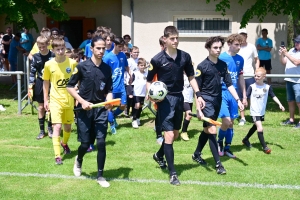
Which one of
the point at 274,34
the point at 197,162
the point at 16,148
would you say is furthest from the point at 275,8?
the point at 16,148

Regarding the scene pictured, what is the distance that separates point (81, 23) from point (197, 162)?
13573mm

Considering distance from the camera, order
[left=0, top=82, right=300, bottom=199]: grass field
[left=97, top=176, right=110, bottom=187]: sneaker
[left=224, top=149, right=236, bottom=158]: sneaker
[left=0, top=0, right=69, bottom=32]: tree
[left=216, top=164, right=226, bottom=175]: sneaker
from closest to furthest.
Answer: [left=0, top=82, right=300, bottom=199]: grass field → [left=97, top=176, right=110, bottom=187]: sneaker → [left=216, top=164, right=226, bottom=175]: sneaker → [left=224, top=149, right=236, bottom=158]: sneaker → [left=0, top=0, right=69, bottom=32]: tree

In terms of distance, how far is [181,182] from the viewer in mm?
6477

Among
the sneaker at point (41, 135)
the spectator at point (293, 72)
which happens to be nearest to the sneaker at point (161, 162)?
the sneaker at point (41, 135)

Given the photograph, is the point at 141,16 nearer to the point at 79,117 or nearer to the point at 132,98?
the point at 132,98

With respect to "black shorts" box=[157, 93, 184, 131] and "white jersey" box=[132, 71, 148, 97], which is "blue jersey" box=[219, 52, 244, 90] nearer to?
"black shorts" box=[157, 93, 184, 131]

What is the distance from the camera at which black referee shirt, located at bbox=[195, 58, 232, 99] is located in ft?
22.9

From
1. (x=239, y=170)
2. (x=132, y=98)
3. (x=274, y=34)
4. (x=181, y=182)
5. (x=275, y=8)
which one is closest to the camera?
(x=181, y=182)

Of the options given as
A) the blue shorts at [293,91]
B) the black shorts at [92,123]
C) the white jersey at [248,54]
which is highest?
the white jersey at [248,54]

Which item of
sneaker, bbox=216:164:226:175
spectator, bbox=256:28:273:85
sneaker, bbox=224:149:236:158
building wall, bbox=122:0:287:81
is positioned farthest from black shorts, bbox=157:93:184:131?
building wall, bbox=122:0:287:81

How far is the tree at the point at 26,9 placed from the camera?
43.1 feet

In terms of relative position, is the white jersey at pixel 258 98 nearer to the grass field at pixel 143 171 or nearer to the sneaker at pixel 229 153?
the grass field at pixel 143 171

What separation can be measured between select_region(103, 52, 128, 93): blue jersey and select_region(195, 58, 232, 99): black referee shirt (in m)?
2.73

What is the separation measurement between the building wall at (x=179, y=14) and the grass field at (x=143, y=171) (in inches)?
326
